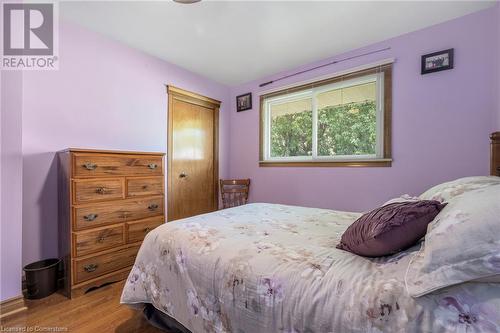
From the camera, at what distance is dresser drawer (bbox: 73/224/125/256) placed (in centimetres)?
181

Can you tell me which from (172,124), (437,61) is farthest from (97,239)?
(437,61)

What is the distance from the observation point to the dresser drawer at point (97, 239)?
71.2 inches

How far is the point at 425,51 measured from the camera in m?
2.21

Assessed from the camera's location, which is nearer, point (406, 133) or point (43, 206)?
point (43, 206)

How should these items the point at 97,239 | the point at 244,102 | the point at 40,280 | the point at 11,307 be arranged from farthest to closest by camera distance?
the point at 244,102, the point at 97,239, the point at 40,280, the point at 11,307

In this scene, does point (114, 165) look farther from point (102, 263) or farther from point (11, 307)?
point (11, 307)

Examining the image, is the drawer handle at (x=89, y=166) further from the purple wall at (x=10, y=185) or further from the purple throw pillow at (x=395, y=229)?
the purple throw pillow at (x=395, y=229)

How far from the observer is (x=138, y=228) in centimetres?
220

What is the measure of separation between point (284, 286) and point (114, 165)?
71.9 inches

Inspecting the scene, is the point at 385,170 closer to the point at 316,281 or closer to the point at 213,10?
the point at 316,281

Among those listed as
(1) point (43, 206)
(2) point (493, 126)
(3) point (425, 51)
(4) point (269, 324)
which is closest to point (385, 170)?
(2) point (493, 126)

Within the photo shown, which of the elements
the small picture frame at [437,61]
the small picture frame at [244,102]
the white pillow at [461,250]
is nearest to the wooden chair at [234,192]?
the small picture frame at [244,102]

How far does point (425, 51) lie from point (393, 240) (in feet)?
7.39

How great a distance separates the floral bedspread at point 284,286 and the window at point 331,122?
4.56ft
